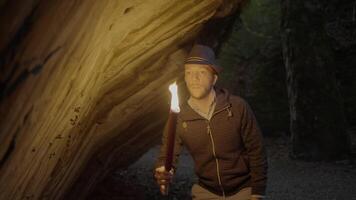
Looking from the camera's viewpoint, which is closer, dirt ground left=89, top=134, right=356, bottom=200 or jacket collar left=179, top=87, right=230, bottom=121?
jacket collar left=179, top=87, right=230, bottom=121

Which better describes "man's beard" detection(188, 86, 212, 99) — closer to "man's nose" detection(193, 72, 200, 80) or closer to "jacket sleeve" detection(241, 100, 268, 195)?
"man's nose" detection(193, 72, 200, 80)

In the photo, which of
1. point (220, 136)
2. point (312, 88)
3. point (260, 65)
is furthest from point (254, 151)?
point (260, 65)

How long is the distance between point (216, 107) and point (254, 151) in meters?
0.50

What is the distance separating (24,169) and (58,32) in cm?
122

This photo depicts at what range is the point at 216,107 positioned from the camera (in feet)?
12.7

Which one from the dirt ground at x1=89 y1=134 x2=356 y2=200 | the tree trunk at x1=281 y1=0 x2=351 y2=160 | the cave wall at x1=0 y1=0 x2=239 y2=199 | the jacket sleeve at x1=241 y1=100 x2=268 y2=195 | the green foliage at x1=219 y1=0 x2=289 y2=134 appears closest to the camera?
the cave wall at x1=0 y1=0 x2=239 y2=199

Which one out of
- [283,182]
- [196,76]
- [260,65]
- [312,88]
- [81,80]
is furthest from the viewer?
[260,65]

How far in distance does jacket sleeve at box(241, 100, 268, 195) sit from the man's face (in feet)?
1.19

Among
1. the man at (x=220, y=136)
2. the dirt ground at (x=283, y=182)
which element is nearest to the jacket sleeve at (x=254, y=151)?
the man at (x=220, y=136)

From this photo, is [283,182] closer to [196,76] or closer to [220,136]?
[220,136]

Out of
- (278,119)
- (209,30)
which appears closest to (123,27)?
(209,30)

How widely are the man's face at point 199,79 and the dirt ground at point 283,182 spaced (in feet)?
16.5

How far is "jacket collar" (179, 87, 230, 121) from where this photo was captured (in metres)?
3.87

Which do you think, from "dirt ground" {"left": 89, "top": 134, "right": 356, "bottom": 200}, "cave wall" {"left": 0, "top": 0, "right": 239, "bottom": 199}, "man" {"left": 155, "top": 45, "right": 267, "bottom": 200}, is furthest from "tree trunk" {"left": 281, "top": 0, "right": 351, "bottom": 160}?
"man" {"left": 155, "top": 45, "right": 267, "bottom": 200}
